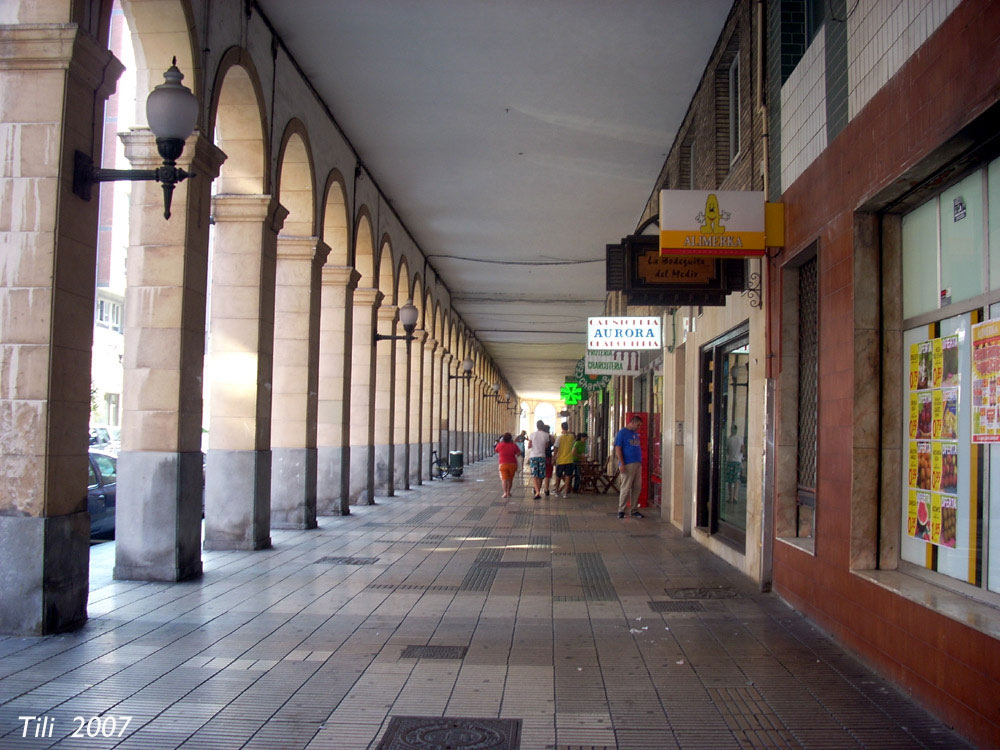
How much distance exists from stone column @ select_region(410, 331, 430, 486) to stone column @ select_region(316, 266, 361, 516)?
8.96m

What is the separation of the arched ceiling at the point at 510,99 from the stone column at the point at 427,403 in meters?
4.89

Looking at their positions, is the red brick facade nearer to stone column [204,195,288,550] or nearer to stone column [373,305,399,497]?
stone column [204,195,288,550]

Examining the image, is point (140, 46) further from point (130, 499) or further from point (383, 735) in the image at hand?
point (383, 735)

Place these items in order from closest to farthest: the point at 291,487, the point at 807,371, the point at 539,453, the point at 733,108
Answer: the point at 807,371
the point at 733,108
the point at 291,487
the point at 539,453

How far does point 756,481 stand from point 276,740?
610 centimetres

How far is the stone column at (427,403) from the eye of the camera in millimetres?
26506

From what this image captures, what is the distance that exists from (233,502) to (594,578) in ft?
14.2

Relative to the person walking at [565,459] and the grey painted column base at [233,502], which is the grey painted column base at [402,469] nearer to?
the person walking at [565,459]

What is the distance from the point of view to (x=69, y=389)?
668 centimetres

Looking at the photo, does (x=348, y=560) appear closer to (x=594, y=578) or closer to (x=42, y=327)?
(x=594, y=578)

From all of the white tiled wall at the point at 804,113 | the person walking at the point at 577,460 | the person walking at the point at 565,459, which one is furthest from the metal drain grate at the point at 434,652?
the person walking at the point at 577,460

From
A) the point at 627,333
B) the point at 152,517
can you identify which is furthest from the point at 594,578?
the point at 627,333

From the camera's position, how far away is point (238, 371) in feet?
36.6

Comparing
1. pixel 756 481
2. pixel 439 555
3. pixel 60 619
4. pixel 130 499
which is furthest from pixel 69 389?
pixel 756 481
